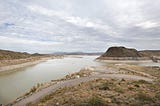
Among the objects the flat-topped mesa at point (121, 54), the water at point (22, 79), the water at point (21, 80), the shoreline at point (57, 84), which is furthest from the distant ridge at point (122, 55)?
the shoreline at point (57, 84)

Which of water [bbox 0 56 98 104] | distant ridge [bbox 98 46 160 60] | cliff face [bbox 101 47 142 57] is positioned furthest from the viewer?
cliff face [bbox 101 47 142 57]

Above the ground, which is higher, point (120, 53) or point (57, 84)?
point (120, 53)

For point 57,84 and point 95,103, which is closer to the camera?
point 95,103

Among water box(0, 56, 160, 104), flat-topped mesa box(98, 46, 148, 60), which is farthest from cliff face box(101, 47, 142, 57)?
water box(0, 56, 160, 104)

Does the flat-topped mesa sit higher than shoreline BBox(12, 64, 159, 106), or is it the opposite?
the flat-topped mesa

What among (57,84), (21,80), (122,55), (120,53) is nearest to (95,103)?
(57,84)

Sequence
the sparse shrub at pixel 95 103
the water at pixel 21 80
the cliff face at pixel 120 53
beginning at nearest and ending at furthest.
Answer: the sparse shrub at pixel 95 103, the water at pixel 21 80, the cliff face at pixel 120 53

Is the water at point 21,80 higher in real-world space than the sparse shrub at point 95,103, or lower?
lower

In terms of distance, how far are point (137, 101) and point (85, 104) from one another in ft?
10.7

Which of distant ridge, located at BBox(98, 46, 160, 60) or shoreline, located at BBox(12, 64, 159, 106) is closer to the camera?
shoreline, located at BBox(12, 64, 159, 106)

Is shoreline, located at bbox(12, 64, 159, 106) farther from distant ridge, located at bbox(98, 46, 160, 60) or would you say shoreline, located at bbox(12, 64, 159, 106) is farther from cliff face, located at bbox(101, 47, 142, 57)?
cliff face, located at bbox(101, 47, 142, 57)

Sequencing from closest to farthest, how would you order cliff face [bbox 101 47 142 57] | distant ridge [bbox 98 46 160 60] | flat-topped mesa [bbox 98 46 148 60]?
1. distant ridge [bbox 98 46 160 60]
2. flat-topped mesa [bbox 98 46 148 60]
3. cliff face [bbox 101 47 142 57]

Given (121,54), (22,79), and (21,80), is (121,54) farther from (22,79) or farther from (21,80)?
(21,80)

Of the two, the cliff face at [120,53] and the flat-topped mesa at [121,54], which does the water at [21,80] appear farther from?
the cliff face at [120,53]
